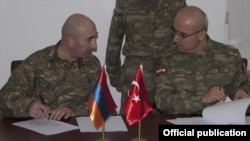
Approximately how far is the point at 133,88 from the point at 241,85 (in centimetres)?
109

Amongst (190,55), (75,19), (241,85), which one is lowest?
(241,85)

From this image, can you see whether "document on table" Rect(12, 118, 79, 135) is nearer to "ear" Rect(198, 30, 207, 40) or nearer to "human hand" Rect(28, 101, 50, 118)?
"human hand" Rect(28, 101, 50, 118)

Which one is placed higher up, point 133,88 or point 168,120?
point 133,88

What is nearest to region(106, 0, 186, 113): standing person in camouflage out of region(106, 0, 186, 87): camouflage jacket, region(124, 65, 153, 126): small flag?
region(106, 0, 186, 87): camouflage jacket

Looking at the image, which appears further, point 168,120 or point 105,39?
point 105,39

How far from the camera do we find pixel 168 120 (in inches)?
101

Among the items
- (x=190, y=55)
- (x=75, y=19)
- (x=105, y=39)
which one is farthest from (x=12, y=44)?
(x=190, y=55)

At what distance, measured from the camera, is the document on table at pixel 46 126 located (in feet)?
7.70

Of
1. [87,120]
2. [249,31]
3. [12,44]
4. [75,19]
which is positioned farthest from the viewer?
[249,31]

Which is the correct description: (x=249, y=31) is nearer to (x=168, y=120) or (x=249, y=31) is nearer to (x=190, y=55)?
(x=190, y=55)

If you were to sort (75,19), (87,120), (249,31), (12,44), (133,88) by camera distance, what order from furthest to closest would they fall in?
(249,31) → (12,44) → (75,19) → (87,120) → (133,88)

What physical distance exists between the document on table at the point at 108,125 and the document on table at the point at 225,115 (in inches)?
11.0

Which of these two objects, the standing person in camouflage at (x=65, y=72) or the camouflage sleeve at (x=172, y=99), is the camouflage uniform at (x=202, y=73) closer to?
the camouflage sleeve at (x=172, y=99)

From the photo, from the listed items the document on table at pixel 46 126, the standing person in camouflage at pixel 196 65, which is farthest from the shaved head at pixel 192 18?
the document on table at pixel 46 126
